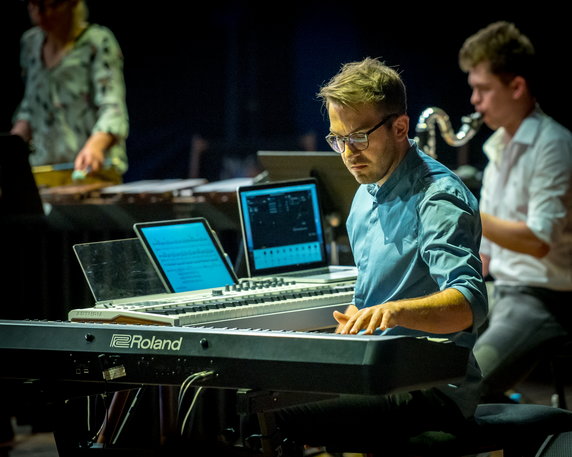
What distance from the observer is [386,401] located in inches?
104

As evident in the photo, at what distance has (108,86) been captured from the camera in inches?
218

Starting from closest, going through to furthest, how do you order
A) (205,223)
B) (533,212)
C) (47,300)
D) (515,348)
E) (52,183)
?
(205,223) < (515,348) < (533,212) < (47,300) < (52,183)

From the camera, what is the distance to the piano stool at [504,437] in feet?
8.55

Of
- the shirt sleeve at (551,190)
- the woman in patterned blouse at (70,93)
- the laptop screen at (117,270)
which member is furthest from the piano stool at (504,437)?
the woman in patterned blouse at (70,93)

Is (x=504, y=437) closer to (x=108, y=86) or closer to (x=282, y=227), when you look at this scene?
(x=282, y=227)

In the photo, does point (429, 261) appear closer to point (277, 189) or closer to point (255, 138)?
point (277, 189)

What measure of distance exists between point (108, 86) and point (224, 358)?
3.50m

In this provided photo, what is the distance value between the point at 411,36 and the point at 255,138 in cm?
222

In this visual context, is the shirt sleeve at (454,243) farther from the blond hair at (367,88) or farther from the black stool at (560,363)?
the black stool at (560,363)

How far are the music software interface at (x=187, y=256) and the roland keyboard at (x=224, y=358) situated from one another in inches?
35.7

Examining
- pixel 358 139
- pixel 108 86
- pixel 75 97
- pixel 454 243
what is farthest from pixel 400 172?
pixel 75 97

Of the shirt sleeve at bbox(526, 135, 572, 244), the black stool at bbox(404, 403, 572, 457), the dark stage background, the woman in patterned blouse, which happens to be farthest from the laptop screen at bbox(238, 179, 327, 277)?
the dark stage background

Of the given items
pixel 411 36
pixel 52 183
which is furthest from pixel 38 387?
pixel 411 36

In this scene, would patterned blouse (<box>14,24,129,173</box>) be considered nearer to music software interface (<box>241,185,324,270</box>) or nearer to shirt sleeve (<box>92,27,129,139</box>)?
shirt sleeve (<box>92,27,129,139</box>)
